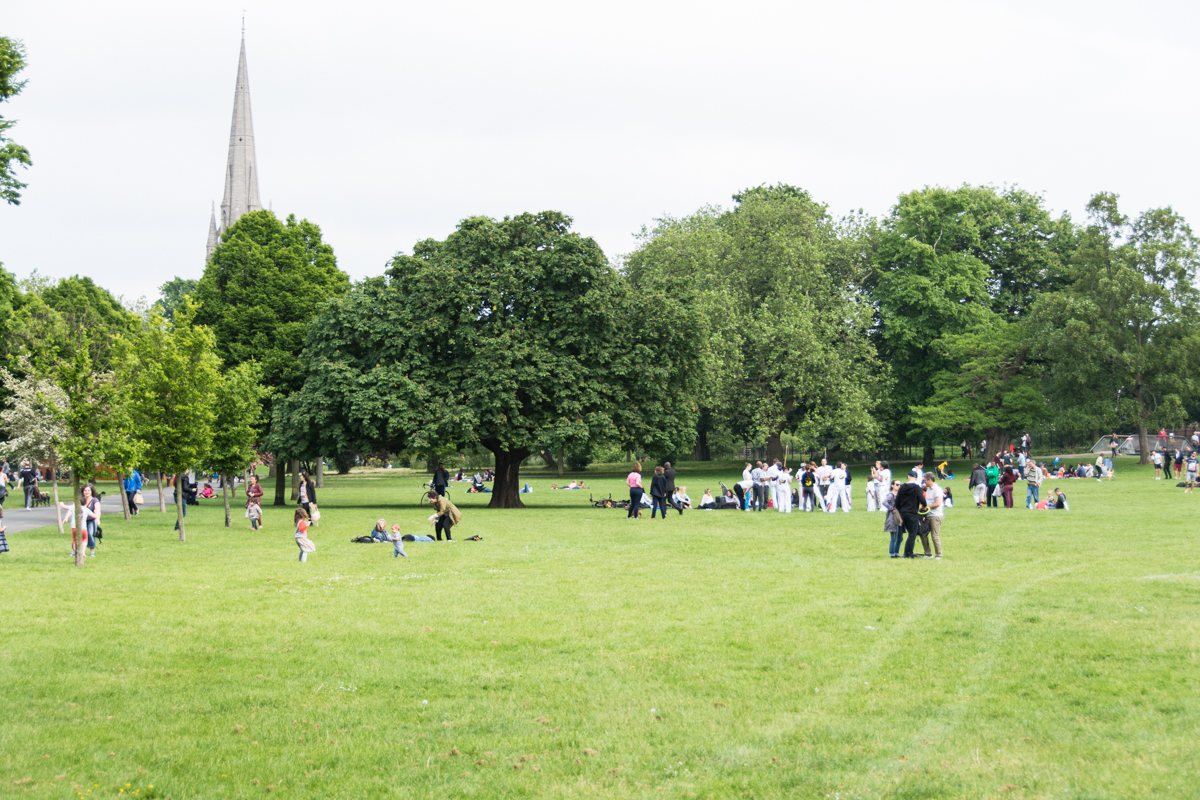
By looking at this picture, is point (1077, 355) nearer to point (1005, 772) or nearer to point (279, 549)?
point (279, 549)

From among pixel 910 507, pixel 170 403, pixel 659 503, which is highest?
pixel 170 403

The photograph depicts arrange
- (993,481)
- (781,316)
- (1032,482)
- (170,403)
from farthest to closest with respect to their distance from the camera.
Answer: (781,316)
(993,481)
(1032,482)
(170,403)

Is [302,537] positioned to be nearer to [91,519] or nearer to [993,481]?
[91,519]

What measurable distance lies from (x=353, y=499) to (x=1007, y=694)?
1627 inches

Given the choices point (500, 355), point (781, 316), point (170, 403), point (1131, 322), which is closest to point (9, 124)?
point (170, 403)

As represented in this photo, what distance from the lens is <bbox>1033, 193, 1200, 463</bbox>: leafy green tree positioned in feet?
186

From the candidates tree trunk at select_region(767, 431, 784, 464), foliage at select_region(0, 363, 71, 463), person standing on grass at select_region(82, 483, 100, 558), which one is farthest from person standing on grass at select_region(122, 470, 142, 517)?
tree trunk at select_region(767, 431, 784, 464)

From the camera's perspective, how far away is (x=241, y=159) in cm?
10262

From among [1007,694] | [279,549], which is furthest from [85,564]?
[1007,694]

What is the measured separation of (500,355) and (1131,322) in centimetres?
4097

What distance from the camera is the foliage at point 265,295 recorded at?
46562mm

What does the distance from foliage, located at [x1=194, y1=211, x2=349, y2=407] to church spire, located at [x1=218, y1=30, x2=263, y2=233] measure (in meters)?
55.3

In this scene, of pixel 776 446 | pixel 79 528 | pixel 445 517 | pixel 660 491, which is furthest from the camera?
pixel 776 446

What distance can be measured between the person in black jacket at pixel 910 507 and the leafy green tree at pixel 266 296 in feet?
104
